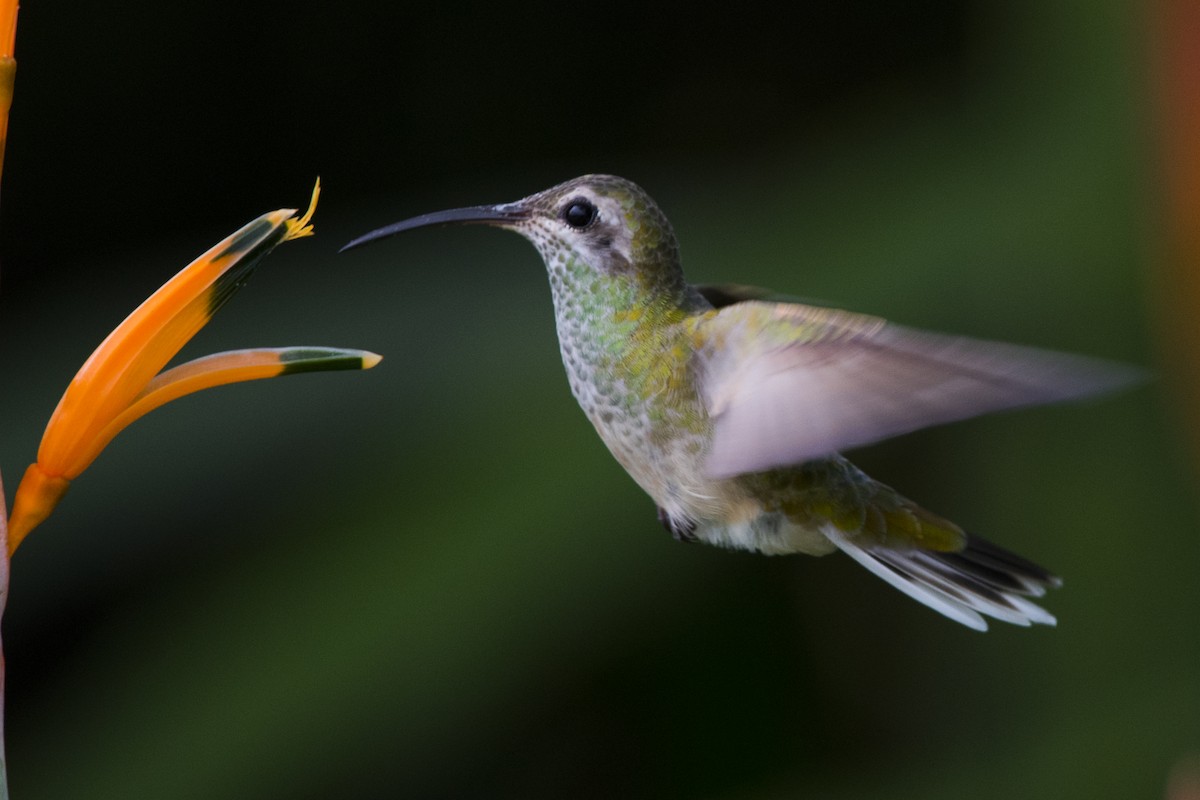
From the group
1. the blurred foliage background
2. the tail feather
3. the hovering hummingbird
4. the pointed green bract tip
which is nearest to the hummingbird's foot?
the hovering hummingbird

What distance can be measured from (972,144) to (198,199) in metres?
1.49

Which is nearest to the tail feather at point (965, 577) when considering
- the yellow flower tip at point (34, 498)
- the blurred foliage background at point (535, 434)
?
the yellow flower tip at point (34, 498)

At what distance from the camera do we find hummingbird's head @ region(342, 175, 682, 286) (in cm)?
98

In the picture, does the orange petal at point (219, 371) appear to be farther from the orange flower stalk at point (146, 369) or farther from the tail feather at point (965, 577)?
the tail feather at point (965, 577)

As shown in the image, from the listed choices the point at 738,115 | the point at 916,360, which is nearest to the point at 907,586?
the point at 916,360

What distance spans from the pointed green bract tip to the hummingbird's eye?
196 mm

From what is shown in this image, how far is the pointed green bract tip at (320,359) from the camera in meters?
0.87

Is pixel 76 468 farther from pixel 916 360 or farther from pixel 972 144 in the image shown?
pixel 972 144

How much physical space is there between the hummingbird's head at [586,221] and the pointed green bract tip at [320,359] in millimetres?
131

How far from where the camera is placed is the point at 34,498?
2.65 ft

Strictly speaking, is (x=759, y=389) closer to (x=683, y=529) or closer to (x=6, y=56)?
(x=683, y=529)

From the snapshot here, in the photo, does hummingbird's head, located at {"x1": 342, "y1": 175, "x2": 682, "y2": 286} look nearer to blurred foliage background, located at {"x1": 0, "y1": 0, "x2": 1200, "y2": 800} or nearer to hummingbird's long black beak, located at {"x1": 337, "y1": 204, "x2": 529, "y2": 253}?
hummingbird's long black beak, located at {"x1": 337, "y1": 204, "x2": 529, "y2": 253}

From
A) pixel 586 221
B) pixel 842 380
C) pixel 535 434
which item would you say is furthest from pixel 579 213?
pixel 535 434

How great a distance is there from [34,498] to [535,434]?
54.5 inches
